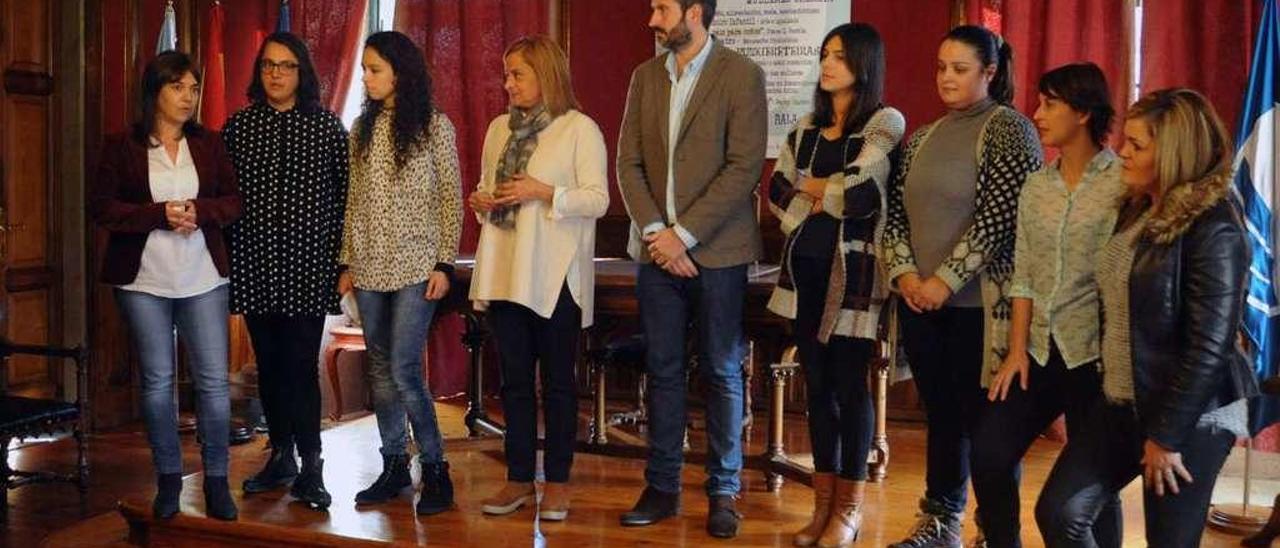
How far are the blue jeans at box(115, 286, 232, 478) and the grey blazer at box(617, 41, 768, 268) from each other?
3.60 ft

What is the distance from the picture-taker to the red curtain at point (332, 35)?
6.22 metres

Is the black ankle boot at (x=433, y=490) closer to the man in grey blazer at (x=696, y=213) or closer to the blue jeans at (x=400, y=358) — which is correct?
the blue jeans at (x=400, y=358)

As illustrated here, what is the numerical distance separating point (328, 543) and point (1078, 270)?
1958mm

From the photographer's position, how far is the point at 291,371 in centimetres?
396

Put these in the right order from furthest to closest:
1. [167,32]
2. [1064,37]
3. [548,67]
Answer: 1. [167,32]
2. [1064,37]
3. [548,67]

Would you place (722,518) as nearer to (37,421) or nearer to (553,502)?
(553,502)

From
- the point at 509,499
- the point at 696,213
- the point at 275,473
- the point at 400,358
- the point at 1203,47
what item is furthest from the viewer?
the point at 1203,47

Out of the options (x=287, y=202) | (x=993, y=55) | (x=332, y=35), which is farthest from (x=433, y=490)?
(x=332, y=35)

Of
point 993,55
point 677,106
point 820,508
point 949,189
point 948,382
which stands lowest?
point 820,508

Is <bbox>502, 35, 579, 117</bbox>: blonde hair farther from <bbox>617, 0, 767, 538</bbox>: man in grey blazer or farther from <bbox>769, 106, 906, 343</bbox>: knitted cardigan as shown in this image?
<bbox>769, 106, 906, 343</bbox>: knitted cardigan

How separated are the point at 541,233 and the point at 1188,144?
66.5 inches

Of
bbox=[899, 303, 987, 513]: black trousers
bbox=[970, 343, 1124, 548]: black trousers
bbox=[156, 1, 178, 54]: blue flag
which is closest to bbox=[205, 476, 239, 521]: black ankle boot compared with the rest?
bbox=[899, 303, 987, 513]: black trousers

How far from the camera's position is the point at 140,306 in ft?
12.0

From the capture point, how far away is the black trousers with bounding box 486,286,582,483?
3764 millimetres
